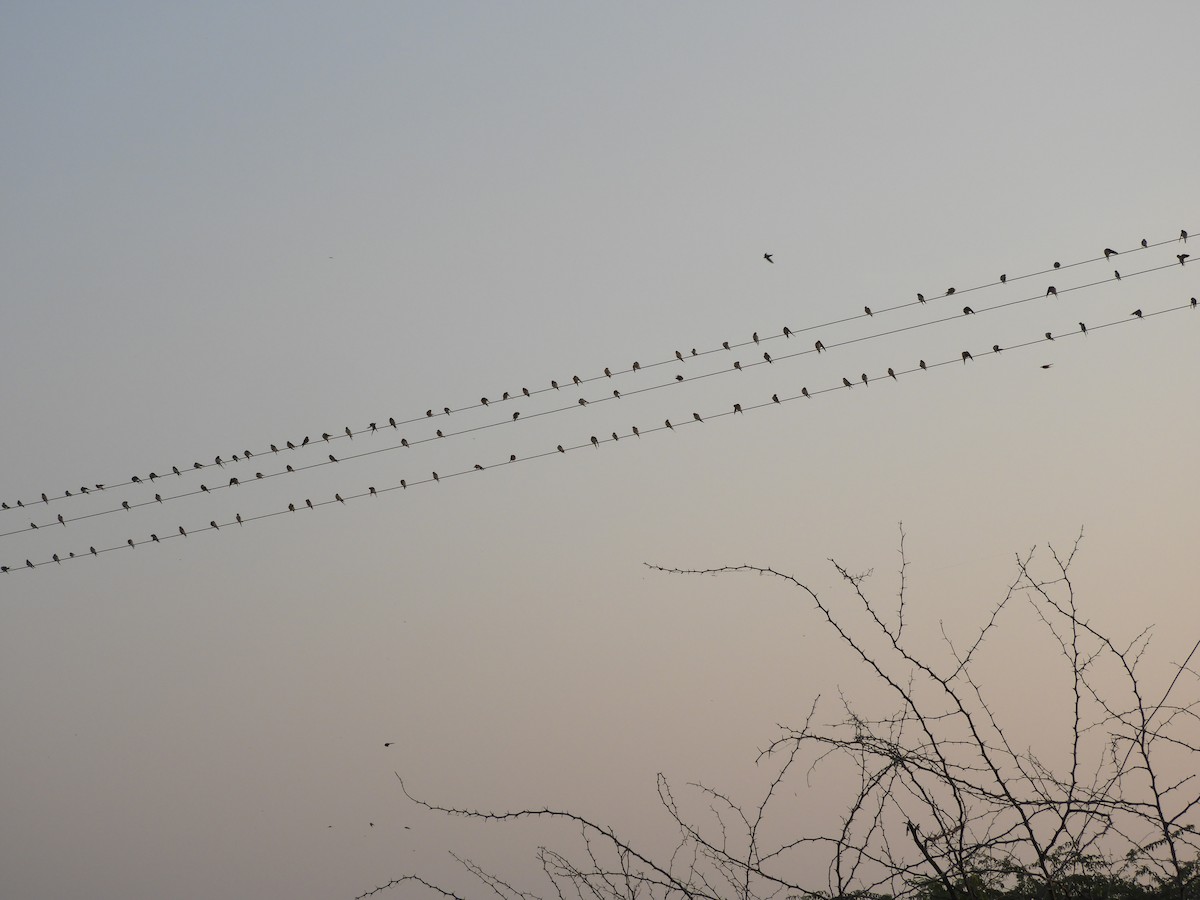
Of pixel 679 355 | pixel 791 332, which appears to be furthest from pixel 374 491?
pixel 791 332

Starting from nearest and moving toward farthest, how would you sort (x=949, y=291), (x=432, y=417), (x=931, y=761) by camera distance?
(x=931, y=761) → (x=949, y=291) → (x=432, y=417)

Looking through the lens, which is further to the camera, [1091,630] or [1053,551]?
[1053,551]

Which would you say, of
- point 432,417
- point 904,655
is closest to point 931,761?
point 904,655

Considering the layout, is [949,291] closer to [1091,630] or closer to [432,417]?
[432,417]

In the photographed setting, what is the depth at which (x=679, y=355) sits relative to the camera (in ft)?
44.7

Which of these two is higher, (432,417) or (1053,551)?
(432,417)

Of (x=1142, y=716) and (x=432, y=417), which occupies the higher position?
(x=432, y=417)

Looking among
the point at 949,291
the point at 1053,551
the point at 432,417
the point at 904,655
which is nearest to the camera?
the point at 904,655

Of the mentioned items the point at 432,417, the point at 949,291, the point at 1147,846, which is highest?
the point at 432,417

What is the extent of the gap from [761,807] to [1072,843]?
117 cm

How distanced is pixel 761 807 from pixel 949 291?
9092mm

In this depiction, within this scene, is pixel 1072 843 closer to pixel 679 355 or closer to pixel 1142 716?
pixel 1142 716

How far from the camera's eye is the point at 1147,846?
4570 millimetres

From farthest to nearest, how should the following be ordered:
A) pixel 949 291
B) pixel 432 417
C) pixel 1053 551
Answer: pixel 432 417, pixel 949 291, pixel 1053 551
